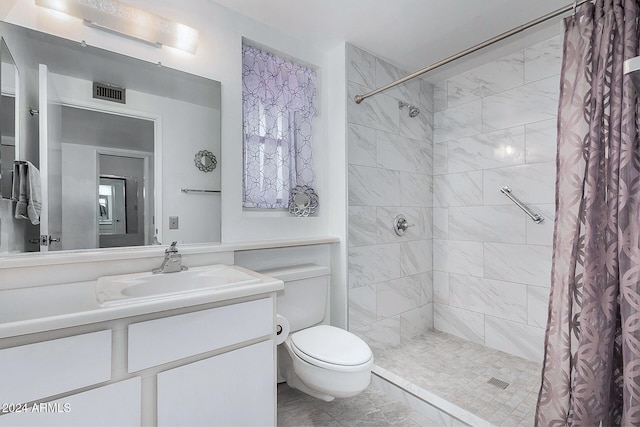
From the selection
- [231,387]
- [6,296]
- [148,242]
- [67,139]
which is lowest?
[231,387]

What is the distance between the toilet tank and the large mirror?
0.50 metres

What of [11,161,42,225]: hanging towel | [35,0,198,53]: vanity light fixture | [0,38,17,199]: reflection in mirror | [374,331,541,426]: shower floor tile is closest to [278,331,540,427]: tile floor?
[374,331,541,426]: shower floor tile

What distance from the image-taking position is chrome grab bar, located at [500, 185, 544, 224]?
2127 millimetres

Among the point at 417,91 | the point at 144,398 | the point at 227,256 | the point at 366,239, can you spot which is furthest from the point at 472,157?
the point at 144,398

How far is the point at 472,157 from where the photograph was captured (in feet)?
8.23

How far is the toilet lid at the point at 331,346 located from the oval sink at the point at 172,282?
21.1 inches

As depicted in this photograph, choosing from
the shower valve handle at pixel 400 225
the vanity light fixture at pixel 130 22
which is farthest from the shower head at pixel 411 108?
the vanity light fixture at pixel 130 22

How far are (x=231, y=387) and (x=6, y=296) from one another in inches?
35.7

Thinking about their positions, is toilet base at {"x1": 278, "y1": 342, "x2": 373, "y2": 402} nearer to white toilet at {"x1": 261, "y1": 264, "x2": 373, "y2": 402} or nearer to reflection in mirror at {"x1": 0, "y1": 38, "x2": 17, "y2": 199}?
white toilet at {"x1": 261, "y1": 264, "x2": 373, "y2": 402}

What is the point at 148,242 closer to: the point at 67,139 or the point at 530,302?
the point at 67,139

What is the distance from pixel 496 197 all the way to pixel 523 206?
0.21m

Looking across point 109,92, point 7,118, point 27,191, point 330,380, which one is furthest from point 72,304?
point 330,380

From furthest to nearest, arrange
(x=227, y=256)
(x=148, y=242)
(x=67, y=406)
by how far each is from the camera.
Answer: (x=227, y=256) → (x=148, y=242) → (x=67, y=406)

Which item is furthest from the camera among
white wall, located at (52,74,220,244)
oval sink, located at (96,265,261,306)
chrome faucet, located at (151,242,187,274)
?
white wall, located at (52,74,220,244)
